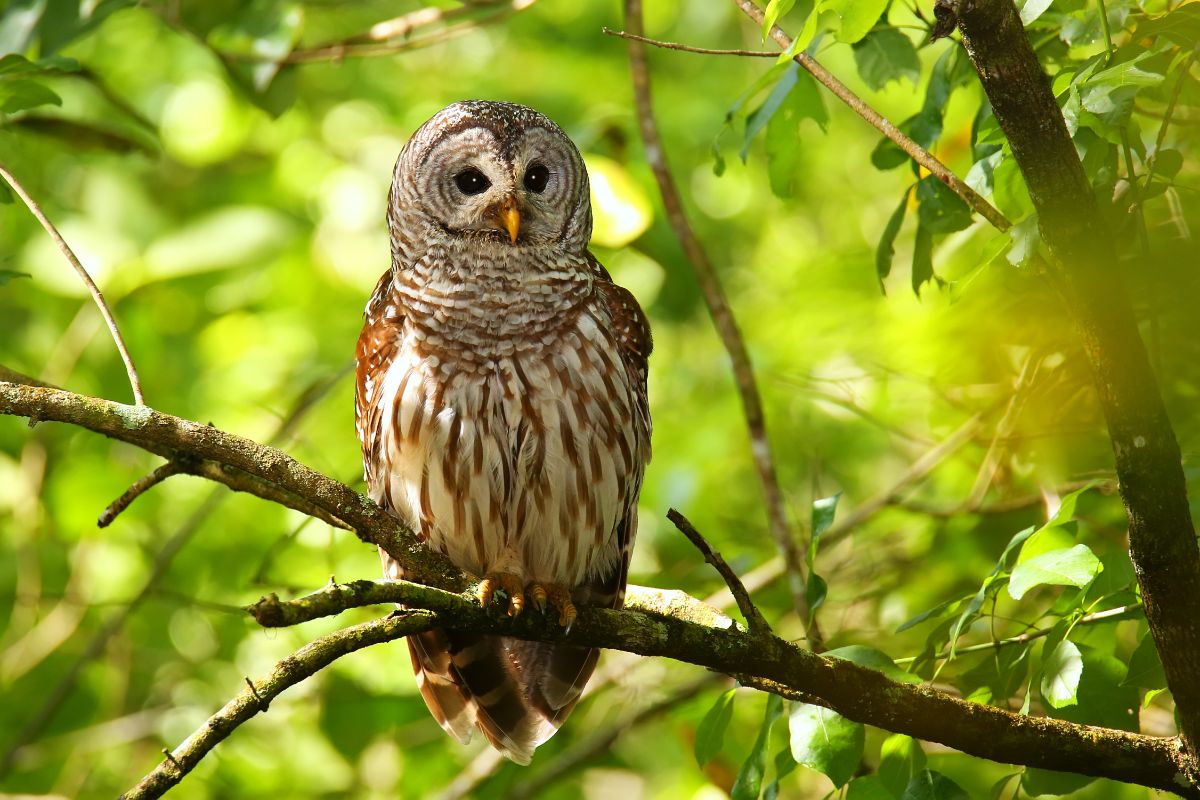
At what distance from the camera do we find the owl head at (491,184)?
3.52m

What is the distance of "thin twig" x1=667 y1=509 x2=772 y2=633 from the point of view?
2.34 metres

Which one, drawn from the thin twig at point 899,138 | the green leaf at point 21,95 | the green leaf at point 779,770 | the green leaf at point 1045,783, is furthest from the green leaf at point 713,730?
the green leaf at point 21,95

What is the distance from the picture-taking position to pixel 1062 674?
2.23 metres

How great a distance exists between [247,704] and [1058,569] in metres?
1.37

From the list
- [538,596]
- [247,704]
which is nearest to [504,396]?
[538,596]

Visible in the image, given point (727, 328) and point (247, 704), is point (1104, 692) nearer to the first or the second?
point (247, 704)

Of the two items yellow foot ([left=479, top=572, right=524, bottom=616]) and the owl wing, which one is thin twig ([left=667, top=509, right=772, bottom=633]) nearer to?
yellow foot ([left=479, top=572, right=524, bottom=616])

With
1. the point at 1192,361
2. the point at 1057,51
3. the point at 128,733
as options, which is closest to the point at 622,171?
the point at 1057,51

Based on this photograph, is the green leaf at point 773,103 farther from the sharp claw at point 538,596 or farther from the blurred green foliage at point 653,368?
the sharp claw at point 538,596

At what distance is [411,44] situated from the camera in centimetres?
437

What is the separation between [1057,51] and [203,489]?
14.4 ft

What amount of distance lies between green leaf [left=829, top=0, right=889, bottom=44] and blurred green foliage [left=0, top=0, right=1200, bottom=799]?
0.04 ft

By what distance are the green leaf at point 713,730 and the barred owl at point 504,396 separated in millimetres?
602

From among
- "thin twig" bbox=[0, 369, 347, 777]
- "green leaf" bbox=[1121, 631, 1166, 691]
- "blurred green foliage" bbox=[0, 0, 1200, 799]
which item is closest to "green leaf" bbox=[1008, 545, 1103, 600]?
"blurred green foliage" bbox=[0, 0, 1200, 799]
